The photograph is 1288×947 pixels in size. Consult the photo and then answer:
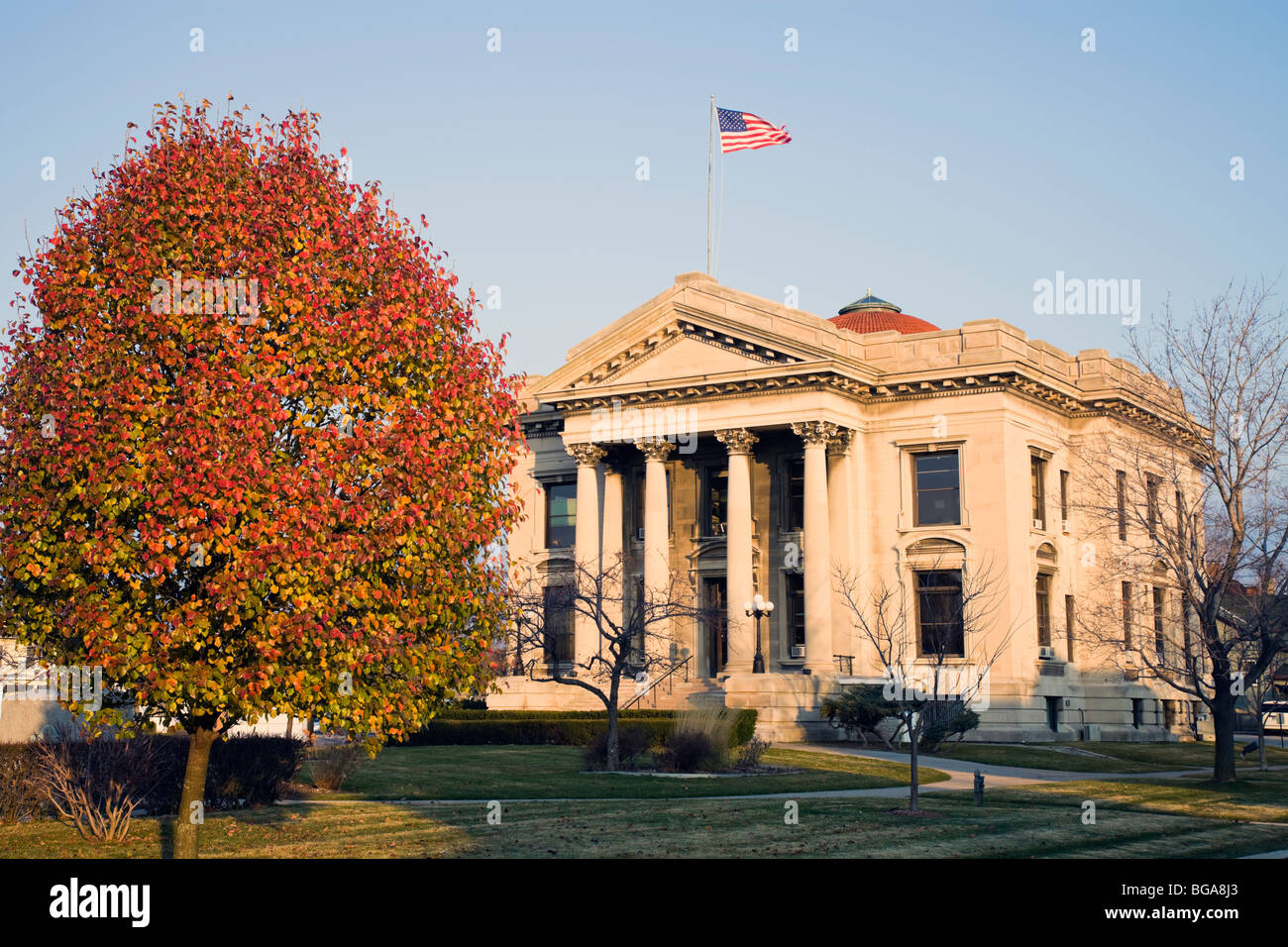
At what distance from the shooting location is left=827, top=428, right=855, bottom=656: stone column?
172ft

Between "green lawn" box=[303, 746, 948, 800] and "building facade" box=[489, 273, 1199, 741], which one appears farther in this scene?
"building facade" box=[489, 273, 1199, 741]

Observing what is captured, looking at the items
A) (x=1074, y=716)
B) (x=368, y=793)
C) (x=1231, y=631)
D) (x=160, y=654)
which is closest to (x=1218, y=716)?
(x=1231, y=631)

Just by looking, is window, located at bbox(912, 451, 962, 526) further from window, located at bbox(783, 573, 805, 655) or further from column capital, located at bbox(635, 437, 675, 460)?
column capital, located at bbox(635, 437, 675, 460)

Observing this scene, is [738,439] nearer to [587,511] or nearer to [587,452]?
[587,452]

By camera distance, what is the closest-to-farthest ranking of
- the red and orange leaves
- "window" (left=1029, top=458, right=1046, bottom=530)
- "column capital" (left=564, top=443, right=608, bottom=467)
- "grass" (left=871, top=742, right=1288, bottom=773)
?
1. the red and orange leaves
2. "grass" (left=871, top=742, right=1288, bottom=773)
3. "window" (left=1029, top=458, right=1046, bottom=530)
4. "column capital" (left=564, top=443, right=608, bottom=467)

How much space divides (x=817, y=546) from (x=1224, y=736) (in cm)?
1829

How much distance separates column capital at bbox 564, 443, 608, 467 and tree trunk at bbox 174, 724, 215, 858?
39.7 meters

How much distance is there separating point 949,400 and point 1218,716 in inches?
747

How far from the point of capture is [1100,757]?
4488 centimetres

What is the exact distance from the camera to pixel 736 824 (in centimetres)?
2258

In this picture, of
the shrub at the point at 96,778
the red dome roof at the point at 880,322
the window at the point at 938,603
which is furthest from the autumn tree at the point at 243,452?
the red dome roof at the point at 880,322

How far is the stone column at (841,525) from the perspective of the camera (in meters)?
52.5

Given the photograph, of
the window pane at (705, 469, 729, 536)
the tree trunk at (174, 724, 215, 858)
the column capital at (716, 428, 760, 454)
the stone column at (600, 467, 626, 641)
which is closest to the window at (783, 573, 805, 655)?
the window pane at (705, 469, 729, 536)
